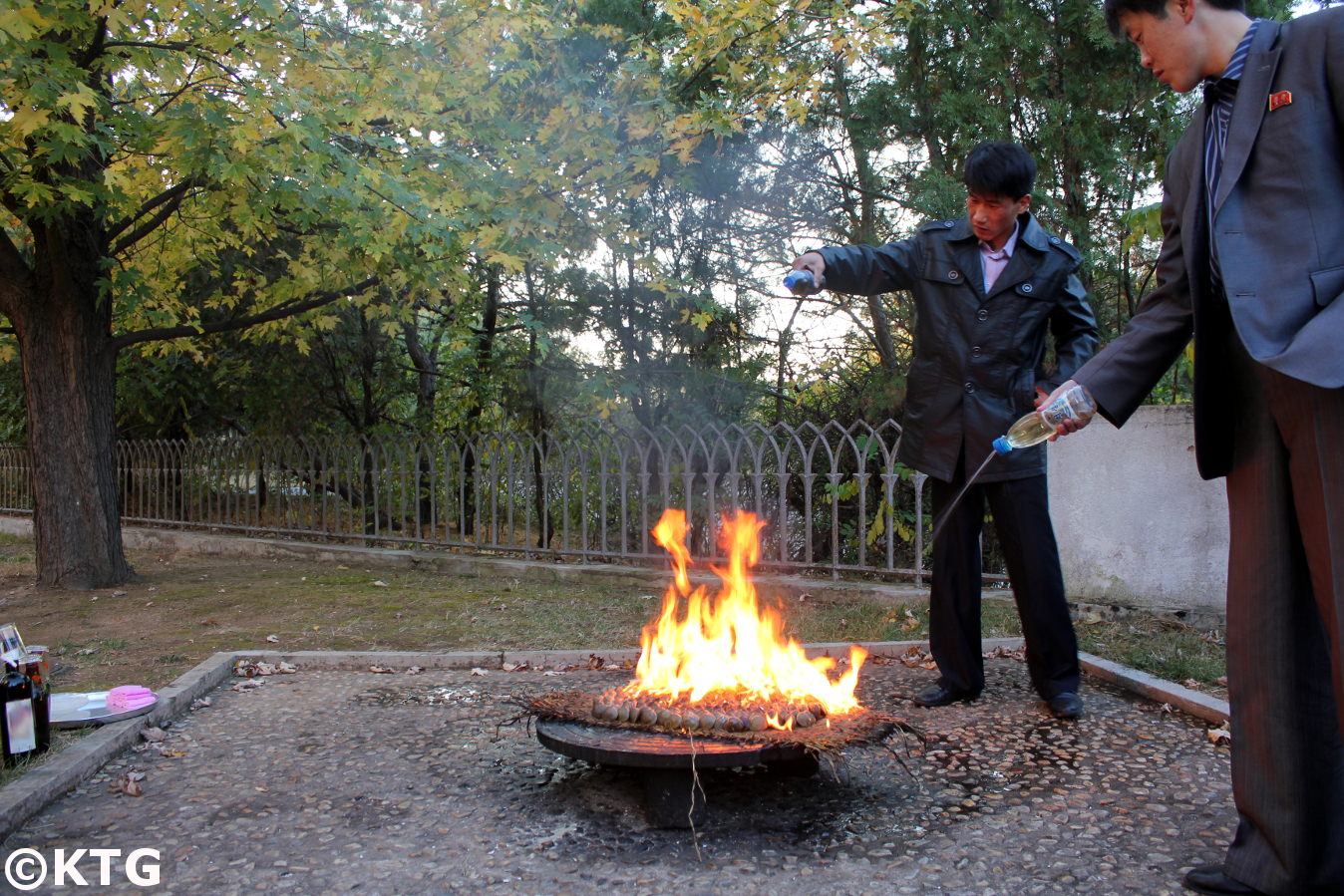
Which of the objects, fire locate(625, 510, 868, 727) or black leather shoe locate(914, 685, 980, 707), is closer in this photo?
fire locate(625, 510, 868, 727)

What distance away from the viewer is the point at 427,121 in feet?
25.4

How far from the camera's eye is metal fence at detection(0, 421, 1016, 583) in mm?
6660

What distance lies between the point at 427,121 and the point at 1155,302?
22.4ft

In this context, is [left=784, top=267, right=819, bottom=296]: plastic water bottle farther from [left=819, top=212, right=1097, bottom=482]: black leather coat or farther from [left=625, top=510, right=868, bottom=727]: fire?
[left=625, top=510, right=868, bottom=727]: fire

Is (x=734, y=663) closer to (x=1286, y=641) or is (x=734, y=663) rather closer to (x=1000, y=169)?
(x=1286, y=641)

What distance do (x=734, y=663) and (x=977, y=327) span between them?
170 cm

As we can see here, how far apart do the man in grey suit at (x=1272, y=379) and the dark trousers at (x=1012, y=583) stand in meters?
1.36

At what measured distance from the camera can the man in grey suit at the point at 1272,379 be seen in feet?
6.09

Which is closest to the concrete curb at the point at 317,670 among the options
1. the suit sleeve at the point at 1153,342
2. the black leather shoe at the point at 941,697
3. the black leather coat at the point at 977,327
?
the black leather shoe at the point at 941,697

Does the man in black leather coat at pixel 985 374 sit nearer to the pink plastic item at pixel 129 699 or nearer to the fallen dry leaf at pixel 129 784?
the fallen dry leaf at pixel 129 784

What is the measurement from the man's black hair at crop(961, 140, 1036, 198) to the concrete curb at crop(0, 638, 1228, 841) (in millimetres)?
2152

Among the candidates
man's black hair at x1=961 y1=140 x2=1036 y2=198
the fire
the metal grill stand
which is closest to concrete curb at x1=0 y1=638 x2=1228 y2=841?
the fire

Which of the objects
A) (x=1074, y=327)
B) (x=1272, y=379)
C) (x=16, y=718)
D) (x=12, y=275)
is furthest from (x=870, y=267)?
(x=12, y=275)

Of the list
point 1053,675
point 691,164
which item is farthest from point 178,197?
point 1053,675
